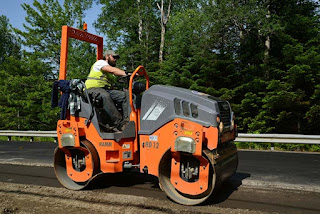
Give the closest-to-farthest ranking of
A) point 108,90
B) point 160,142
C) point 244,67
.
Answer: point 160,142 < point 108,90 < point 244,67

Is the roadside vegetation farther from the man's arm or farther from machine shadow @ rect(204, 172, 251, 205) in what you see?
the man's arm

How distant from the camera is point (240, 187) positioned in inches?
197

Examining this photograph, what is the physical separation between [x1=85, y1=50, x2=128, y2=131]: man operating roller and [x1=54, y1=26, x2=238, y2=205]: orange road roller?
0.55 ft

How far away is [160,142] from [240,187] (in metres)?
1.63

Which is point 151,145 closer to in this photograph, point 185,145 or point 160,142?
point 160,142

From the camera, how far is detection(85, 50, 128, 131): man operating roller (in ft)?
16.4

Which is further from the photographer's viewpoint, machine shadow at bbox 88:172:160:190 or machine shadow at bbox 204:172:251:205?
machine shadow at bbox 88:172:160:190

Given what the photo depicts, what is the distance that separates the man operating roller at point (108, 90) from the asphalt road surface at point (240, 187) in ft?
3.67

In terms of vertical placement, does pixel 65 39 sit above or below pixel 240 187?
above

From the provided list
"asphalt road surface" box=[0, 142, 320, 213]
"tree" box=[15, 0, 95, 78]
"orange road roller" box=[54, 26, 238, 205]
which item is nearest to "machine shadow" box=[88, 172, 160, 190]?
"asphalt road surface" box=[0, 142, 320, 213]

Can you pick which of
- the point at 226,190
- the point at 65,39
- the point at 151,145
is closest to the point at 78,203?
the point at 151,145

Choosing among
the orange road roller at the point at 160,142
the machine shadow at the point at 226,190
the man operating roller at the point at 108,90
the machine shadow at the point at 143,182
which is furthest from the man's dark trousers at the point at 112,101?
the machine shadow at the point at 226,190

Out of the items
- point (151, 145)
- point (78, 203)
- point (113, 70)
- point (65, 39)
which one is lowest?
point (78, 203)

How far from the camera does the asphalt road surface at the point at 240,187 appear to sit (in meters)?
3.97
